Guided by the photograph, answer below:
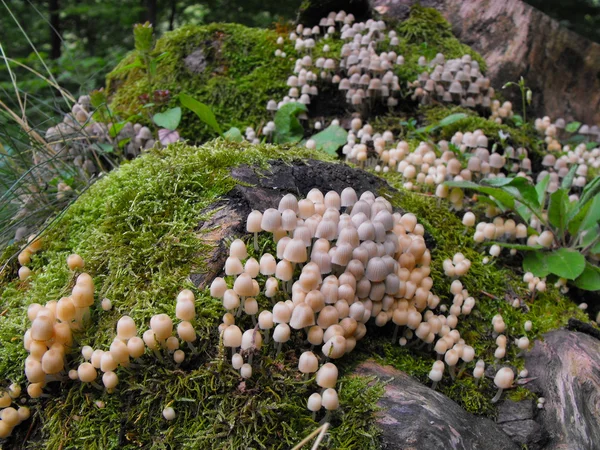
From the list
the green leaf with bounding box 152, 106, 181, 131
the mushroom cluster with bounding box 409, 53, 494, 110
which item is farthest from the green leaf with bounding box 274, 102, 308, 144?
the mushroom cluster with bounding box 409, 53, 494, 110

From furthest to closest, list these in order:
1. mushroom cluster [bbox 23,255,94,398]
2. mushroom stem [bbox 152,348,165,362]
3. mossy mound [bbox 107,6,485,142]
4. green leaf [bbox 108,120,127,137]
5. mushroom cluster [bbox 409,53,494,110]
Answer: mossy mound [bbox 107,6,485,142] < mushroom cluster [bbox 409,53,494,110] < green leaf [bbox 108,120,127,137] < mushroom stem [bbox 152,348,165,362] < mushroom cluster [bbox 23,255,94,398]

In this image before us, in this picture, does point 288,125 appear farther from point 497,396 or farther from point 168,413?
point 168,413

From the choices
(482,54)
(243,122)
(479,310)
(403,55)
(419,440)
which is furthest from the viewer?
(482,54)

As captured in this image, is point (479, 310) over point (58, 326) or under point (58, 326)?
under

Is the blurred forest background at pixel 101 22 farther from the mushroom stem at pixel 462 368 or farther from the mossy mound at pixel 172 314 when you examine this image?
the mushroom stem at pixel 462 368

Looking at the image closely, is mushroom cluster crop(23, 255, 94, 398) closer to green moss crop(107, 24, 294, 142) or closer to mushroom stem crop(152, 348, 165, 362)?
mushroom stem crop(152, 348, 165, 362)

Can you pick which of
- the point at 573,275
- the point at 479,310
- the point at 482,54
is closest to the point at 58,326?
the point at 479,310

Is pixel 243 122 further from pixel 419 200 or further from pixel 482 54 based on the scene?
pixel 482 54
